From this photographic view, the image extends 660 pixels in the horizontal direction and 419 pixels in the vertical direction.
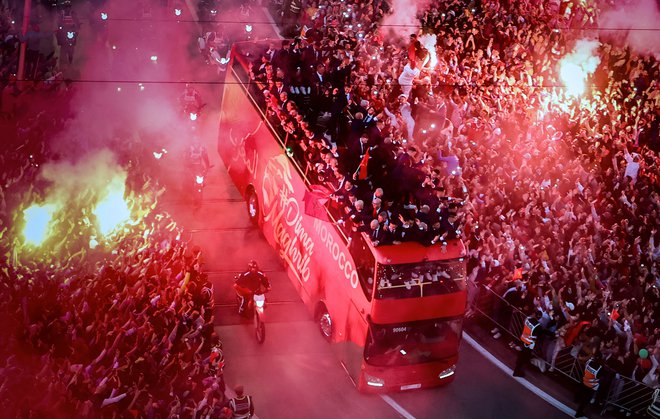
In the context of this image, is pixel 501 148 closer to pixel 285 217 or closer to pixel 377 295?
pixel 285 217

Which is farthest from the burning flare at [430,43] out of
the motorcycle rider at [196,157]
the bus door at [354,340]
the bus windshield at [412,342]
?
the bus door at [354,340]

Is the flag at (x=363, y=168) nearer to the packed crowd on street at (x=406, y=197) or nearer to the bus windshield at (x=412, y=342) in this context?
the packed crowd on street at (x=406, y=197)

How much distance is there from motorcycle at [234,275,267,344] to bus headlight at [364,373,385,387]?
229 cm

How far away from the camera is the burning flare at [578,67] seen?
805 inches

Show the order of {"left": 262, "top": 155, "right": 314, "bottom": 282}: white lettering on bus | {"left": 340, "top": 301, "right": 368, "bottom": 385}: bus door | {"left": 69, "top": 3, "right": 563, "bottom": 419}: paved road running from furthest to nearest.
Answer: {"left": 262, "top": 155, "right": 314, "bottom": 282}: white lettering on bus
{"left": 69, "top": 3, "right": 563, "bottom": 419}: paved road
{"left": 340, "top": 301, "right": 368, "bottom": 385}: bus door

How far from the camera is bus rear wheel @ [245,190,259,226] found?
14.3 meters

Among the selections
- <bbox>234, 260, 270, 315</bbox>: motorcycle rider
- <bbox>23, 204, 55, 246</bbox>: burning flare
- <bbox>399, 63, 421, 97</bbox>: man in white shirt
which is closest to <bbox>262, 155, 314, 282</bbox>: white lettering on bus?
<bbox>234, 260, 270, 315</bbox>: motorcycle rider

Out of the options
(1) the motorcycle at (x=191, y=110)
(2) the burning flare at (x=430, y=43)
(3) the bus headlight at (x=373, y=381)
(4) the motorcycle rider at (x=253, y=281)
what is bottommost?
(3) the bus headlight at (x=373, y=381)

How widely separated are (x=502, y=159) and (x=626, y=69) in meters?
7.66

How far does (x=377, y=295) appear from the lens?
1018 centimetres

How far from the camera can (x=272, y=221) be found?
44.5 feet

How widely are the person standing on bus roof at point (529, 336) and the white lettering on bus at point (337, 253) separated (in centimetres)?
333

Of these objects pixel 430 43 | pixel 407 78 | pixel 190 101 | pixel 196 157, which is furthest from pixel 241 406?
pixel 430 43

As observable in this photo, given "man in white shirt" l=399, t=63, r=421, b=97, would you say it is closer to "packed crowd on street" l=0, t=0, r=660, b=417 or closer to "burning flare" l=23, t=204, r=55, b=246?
"packed crowd on street" l=0, t=0, r=660, b=417
